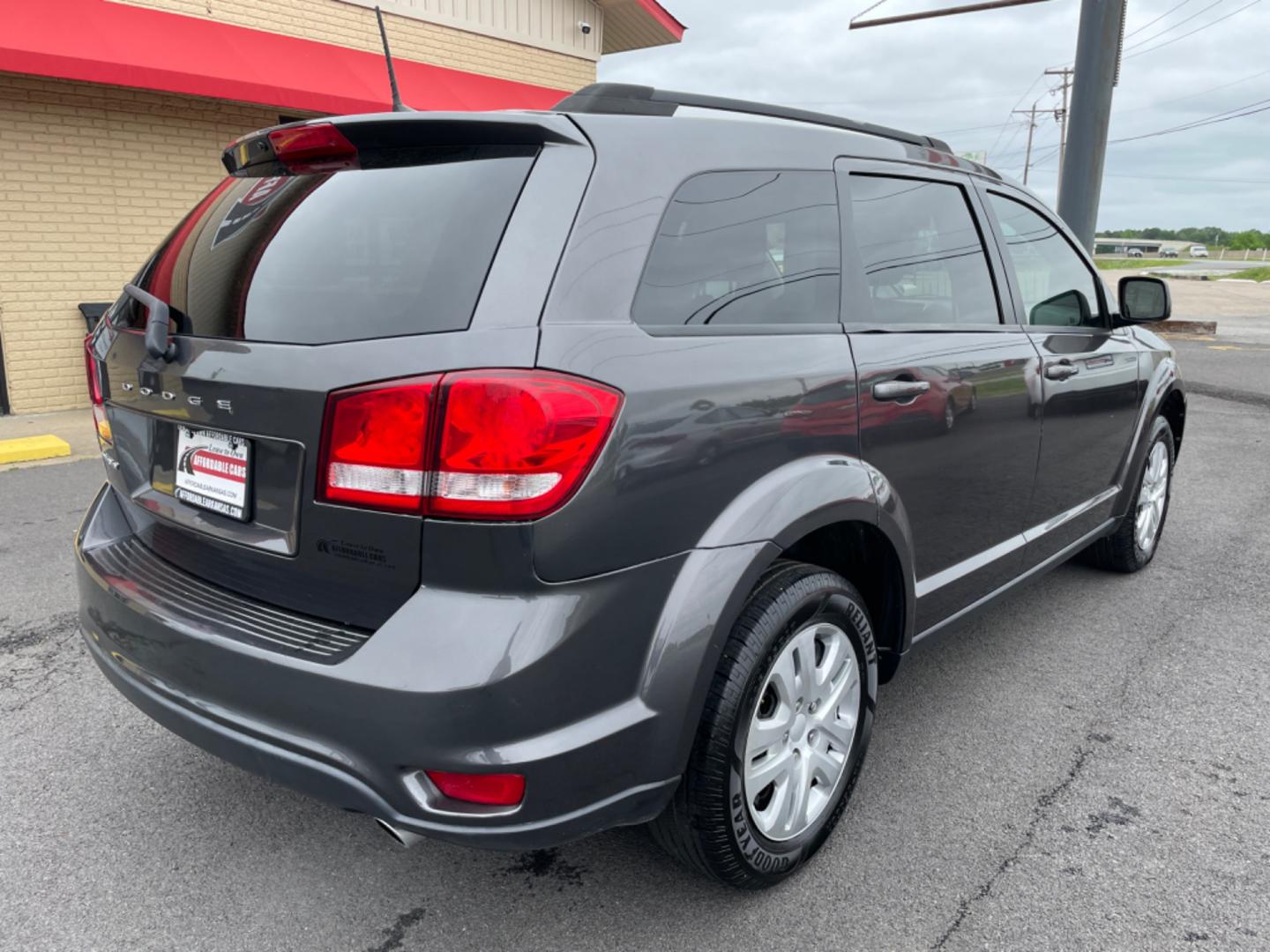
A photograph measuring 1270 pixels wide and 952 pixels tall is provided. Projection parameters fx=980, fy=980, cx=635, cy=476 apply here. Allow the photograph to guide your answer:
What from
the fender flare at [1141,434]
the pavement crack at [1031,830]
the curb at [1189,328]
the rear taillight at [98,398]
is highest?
the rear taillight at [98,398]

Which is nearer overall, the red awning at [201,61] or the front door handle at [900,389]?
the front door handle at [900,389]

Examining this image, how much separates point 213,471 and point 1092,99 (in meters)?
12.4

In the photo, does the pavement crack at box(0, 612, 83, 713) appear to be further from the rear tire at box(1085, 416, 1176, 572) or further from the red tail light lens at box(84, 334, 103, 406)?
the rear tire at box(1085, 416, 1176, 572)

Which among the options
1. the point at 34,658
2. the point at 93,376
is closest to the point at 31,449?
the point at 34,658

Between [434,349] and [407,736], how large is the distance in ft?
2.27

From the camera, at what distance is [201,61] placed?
8500mm

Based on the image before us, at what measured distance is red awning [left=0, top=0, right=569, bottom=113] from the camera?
7469 mm

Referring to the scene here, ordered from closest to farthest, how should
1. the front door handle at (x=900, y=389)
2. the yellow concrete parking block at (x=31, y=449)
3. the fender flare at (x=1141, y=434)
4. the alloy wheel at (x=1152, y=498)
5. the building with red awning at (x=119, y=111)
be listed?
1. the front door handle at (x=900, y=389)
2. the fender flare at (x=1141, y=434)
3. the alloy wheel at (x=1152, y=498)
4. the yellow concrete parking block at (x=31, y=449)
5. the building with red awning at (x=119, y=111)

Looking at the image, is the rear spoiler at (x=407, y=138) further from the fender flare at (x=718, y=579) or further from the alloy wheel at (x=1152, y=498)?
the alloy wheel at (x=1152, y=498)

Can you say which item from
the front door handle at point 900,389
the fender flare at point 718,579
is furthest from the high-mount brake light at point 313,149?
the front door handle at point 900,389

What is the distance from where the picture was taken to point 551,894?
229cm

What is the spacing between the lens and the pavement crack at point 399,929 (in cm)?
211

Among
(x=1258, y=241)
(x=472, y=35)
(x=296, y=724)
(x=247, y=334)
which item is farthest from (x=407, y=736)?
(x=1258, y=241)

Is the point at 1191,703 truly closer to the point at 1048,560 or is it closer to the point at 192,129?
the point at 1048,560
